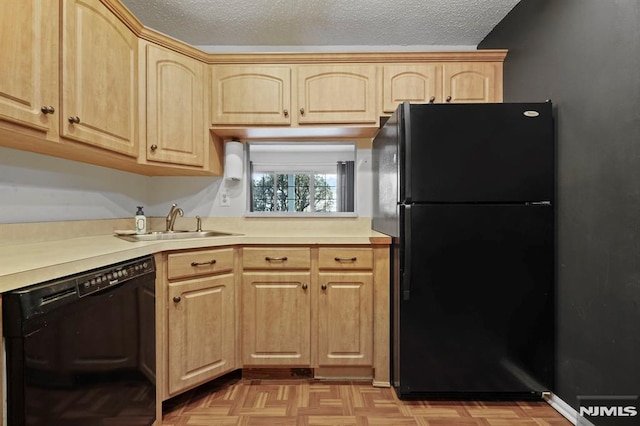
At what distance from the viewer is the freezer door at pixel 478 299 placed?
1732mm

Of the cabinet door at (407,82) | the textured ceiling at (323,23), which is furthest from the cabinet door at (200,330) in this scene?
the textured ceiling at (323,23)

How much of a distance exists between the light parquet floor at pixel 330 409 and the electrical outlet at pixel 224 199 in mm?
1253

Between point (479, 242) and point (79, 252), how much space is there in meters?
1.85

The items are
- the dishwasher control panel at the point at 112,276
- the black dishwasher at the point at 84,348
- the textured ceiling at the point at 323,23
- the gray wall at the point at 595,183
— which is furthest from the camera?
the textured ceiling at the point at 323,23

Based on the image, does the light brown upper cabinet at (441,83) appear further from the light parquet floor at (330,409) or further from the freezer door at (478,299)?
the light parquet floor at (330,409)

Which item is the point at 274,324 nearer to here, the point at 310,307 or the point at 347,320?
the point at 310,307

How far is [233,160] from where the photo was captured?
7.93ft

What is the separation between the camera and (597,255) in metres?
1.48

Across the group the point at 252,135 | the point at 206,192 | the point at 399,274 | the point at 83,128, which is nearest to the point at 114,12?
the point at 83,128

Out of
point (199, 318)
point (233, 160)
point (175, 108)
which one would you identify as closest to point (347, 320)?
point (199, 318)

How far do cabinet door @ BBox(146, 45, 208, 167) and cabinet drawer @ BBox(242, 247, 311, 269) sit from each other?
0.73 metres

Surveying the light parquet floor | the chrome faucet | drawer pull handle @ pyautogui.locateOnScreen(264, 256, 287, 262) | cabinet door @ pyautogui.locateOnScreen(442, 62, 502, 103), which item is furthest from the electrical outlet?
cabinet door @ pyautogui.locateOnScreen(442, 62, 502, 103)

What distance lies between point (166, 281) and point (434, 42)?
2.50m

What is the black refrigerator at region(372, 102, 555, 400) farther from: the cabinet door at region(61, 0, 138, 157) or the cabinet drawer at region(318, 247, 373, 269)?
the cabinet door at region(61, 0, 138, 157)
